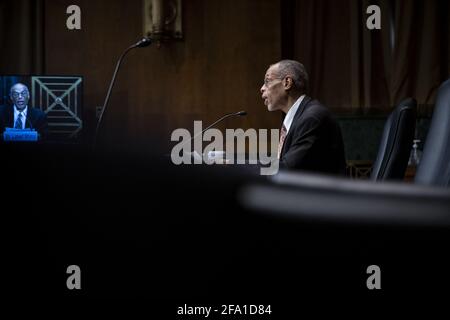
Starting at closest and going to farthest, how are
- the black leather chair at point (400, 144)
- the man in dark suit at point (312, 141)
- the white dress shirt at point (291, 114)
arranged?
the black leather chair at point (400, 144) → the man in dark suit at point (312, 141) → the white dress shirt at point (291, 114)

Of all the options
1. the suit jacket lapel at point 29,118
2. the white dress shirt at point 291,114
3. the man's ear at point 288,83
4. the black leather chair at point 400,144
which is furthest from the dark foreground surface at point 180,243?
the suit jacket lapel at point 29,118

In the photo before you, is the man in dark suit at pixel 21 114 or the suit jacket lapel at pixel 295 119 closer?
the suit jacket lapel at pixel 295 119

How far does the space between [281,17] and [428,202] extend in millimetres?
4590

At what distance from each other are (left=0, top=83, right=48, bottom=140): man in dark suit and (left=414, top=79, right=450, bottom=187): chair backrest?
310cm

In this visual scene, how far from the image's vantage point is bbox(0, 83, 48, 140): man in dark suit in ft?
12.6

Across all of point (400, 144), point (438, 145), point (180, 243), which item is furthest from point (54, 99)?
point (180, 243)

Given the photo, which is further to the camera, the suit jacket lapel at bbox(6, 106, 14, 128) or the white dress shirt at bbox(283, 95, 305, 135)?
the suit jacket lapel at bbox(6, 106, 14, 128)

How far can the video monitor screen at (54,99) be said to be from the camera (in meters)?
3.96

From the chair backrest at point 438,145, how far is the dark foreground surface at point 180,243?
3.23 feet

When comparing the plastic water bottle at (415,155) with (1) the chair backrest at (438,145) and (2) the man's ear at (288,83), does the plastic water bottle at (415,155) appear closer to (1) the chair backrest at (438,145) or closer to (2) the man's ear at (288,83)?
(2) the man's ear at (288,83)

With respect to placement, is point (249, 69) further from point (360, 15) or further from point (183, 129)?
point (360, 15)

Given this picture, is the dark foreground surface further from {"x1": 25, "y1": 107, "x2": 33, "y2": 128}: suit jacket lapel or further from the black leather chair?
{"x1": 25, "y1": 107, "x2": 33, "y2": 128}: suit jacket lapel

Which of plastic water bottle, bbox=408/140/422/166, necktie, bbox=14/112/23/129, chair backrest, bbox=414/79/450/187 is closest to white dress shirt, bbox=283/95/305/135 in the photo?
chair backrest, bbox=414/79/450/187
